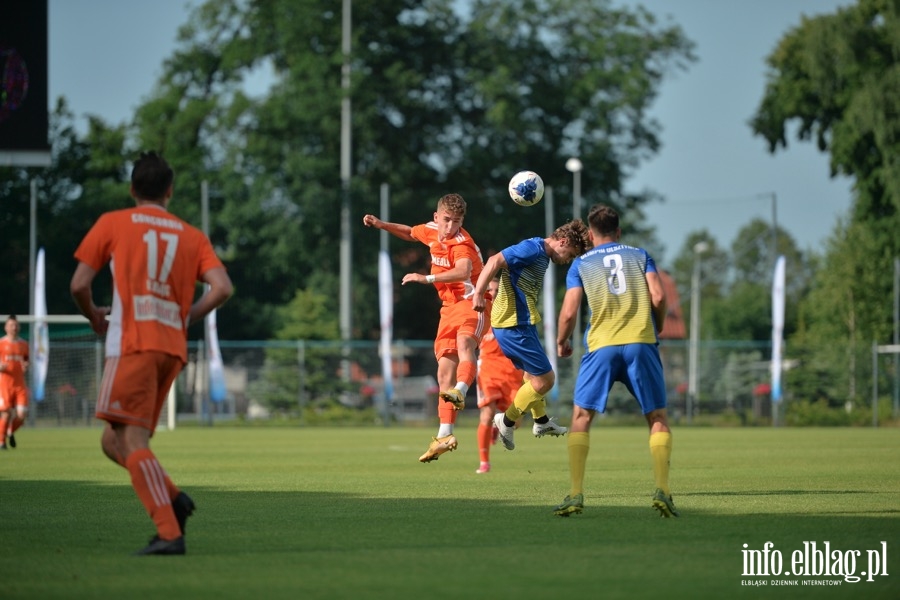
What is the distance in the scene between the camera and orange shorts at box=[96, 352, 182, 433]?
770 cm

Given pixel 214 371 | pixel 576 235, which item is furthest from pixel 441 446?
pixel 214 371

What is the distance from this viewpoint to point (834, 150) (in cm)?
5303

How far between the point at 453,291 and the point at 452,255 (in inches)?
19.4

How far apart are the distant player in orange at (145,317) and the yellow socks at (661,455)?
3.50 meters

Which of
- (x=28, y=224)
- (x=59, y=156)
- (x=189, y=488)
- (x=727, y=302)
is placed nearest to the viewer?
(x=189, y=488)

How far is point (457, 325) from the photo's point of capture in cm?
1423

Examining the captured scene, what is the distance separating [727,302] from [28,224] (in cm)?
5448

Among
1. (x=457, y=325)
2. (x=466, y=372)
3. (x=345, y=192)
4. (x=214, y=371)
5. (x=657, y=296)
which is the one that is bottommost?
(x=214, y=371)

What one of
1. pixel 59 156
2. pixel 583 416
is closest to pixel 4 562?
pixel 583 416

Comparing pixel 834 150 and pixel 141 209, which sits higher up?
pixel 834 150

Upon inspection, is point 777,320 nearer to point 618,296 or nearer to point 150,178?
point 618,296

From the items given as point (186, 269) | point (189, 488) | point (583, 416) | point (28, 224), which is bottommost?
point (189, 488)

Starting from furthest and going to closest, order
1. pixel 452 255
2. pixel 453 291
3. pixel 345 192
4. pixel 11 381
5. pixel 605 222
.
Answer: pixel 345 192
pixel 11 381
pixel 453 291
pixel 452 255
pixel 605 222

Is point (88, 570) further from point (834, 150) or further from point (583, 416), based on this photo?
point (834, 150)
